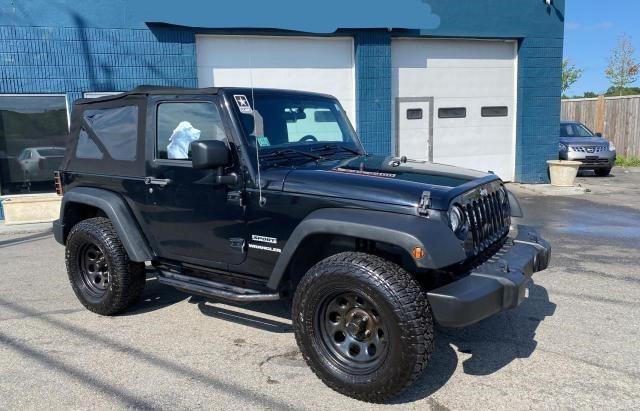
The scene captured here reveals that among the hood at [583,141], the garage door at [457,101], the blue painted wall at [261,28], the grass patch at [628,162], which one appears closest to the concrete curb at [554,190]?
the blue painted wall at [261,28]

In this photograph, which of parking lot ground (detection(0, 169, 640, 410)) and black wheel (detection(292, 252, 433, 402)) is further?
parking lot ground (detection(0, 169, 640, 410))

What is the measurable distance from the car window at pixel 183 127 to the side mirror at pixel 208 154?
31cm

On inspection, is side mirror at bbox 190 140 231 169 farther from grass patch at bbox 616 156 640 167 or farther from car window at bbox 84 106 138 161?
grass patch at bbox 616 156 640 167

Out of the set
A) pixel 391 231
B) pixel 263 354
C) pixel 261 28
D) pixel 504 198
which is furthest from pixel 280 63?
pixel 391 231

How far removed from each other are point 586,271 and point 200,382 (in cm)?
456

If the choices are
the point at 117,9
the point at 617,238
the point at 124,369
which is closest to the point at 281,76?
the point at 117,9

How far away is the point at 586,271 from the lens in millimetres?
6055

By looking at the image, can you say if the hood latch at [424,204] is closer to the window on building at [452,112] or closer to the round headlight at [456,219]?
the round headlight at [456,219]

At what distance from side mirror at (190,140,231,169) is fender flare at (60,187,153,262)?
1.16 metres

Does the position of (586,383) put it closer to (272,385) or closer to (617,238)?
(272,385)

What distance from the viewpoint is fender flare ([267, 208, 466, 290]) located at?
3.06 m

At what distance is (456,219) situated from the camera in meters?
3.34

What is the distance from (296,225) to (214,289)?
96 cm

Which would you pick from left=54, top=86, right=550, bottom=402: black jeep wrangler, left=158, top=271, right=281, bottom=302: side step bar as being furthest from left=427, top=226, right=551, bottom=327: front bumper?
left=158, top=271, right=281, bottom=302: side step bar
